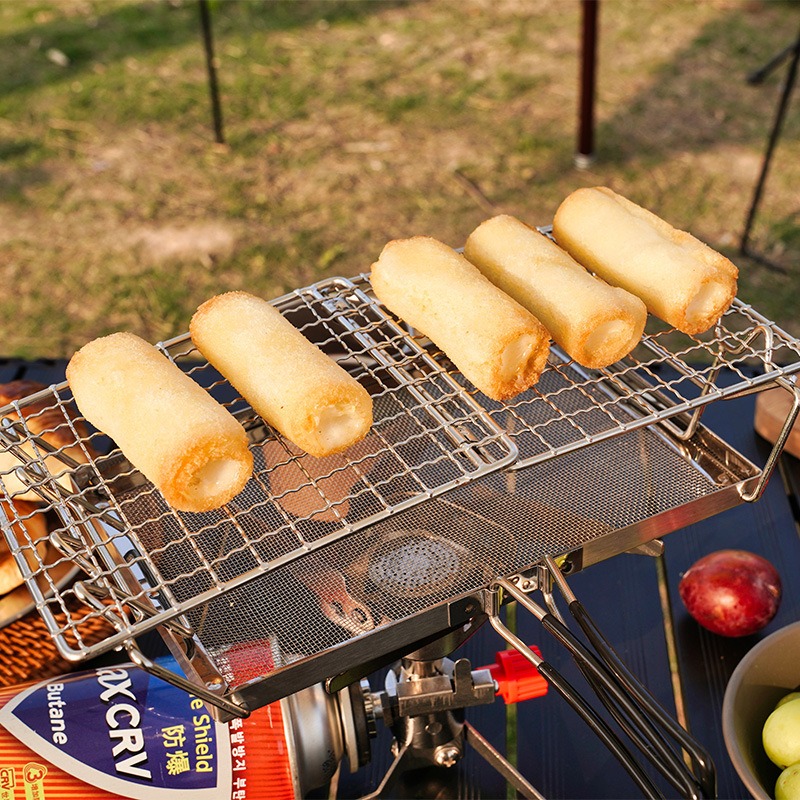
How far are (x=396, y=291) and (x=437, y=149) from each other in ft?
12.8

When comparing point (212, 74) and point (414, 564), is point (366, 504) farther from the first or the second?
point (212, 74)

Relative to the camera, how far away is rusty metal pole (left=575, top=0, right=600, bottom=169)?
438 cm

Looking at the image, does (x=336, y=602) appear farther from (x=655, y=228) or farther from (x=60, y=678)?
(x=655, y=228)

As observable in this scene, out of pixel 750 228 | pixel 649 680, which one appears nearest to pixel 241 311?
pixel 649 680

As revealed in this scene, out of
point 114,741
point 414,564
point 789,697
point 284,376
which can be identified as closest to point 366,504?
point 414,564

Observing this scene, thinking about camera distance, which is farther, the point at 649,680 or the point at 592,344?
the point at 649,680

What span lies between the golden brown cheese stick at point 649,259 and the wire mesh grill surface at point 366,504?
6cm

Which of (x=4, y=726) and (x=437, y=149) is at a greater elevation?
(x=4, y=726)

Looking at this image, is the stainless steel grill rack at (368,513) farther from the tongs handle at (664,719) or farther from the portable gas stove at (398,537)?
the tongs handle at (664,719)

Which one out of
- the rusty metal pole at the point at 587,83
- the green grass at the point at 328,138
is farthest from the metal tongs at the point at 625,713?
the rusty metal pole at the point at 587,83

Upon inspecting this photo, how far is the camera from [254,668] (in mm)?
1334

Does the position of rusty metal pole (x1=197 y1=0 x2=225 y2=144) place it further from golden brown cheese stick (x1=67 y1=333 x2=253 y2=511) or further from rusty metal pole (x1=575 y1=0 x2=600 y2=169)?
golden brown cheese stick (x1=67 y1=333 x2=253 y2=511)

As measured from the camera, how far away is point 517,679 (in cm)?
149

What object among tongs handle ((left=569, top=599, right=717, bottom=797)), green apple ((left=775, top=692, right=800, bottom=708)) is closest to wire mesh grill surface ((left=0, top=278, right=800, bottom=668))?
tongs handle ((left=569, top=599, right=717, bottom=797))
